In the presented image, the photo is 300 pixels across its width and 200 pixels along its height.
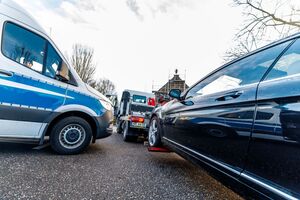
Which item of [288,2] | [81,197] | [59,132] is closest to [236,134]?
[81,197]

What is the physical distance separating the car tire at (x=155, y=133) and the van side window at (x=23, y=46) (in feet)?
7.53

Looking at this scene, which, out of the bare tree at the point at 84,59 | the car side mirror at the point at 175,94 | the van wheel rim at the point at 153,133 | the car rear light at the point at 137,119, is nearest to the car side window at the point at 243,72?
the car side mirror at the point at 175,94

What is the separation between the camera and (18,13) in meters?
3.16

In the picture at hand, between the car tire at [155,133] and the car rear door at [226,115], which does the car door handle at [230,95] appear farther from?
the car tire at [155,133]

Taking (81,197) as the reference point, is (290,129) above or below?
above

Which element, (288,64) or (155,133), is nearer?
(288,64)

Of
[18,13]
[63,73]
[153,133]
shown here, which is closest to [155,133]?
[153,133]

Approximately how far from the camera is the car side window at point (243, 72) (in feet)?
4.99

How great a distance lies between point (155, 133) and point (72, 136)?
5.20 ft

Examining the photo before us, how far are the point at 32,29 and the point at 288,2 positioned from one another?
1281cm

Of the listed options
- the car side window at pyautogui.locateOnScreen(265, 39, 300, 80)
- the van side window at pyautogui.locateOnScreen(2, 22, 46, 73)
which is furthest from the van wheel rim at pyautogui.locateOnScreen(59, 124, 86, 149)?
the car side window at pyautogui.locateOnScreen(265, 39, 300, 80)

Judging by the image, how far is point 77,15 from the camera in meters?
10.4

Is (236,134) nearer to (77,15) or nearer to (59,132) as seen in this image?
(59,132)

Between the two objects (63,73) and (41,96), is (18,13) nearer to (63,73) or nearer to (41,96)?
(63,73)
